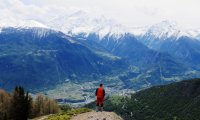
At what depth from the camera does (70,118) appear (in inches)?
3019

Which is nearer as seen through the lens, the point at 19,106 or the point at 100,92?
the point at 100,92

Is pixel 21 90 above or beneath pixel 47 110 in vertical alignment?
above

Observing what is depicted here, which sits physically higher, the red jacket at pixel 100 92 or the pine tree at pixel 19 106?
the red jacket at pixel 100 92

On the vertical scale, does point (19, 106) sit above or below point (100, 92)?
below

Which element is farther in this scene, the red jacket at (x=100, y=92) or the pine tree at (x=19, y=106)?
the pine tree at (x=19, y=106)

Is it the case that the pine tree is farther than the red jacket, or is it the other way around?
the pine tree

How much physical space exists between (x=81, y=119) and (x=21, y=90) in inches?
2159

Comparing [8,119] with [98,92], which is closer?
[98,92]

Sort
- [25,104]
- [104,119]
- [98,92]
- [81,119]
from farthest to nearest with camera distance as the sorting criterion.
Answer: [25,104], [98,92], [81,119], [104,119]

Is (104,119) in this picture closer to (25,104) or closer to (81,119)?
(81,119)

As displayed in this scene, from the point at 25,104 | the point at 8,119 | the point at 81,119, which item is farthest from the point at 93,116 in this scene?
the point at 8,119

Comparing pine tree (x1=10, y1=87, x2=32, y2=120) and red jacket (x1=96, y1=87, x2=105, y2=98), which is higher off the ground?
red jacket (x1=96, y1=87, x2=105, y2=98)

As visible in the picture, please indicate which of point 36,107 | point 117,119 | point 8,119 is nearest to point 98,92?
point 117,119

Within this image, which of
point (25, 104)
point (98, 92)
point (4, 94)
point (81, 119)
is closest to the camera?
point (81, 119)
